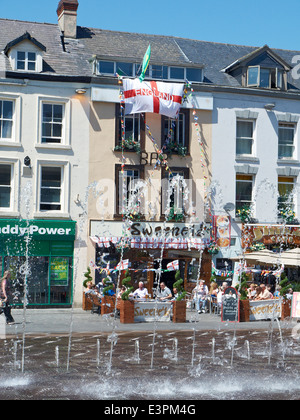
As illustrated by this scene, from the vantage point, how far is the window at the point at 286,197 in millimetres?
31031

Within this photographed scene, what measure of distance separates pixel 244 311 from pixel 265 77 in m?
13.7

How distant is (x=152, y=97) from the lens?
28.8m

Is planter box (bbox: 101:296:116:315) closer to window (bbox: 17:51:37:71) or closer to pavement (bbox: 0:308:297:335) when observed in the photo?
pavement (bbox: 0:308:297:335)

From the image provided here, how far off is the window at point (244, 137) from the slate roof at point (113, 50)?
1991 millimetres

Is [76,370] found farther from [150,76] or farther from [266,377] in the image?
[150,76]

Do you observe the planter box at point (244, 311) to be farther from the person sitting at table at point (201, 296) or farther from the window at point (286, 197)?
the window at point (286, 197)

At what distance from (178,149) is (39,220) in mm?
7222

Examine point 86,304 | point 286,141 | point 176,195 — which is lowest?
point 86,304

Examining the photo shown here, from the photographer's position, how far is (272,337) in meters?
19.0

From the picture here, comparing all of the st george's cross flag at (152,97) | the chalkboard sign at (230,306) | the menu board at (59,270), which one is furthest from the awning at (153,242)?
the chalkboard sign at (230,306)

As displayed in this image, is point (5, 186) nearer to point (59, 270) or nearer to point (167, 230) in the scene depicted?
point (59, 270)

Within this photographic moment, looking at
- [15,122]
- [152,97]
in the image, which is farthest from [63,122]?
[152,97]

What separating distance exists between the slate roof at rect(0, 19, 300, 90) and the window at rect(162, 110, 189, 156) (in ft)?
8.28
